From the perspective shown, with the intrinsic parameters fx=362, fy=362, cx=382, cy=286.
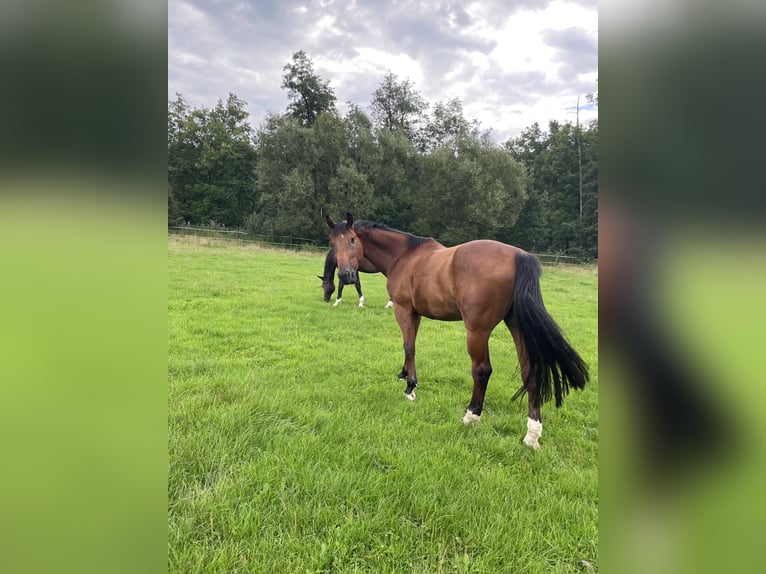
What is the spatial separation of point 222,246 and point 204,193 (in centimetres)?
1685

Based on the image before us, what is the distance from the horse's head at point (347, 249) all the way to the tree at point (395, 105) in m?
32.0

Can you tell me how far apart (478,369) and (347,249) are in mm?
2351

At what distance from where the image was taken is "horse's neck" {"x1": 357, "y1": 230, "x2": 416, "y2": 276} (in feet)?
16.1

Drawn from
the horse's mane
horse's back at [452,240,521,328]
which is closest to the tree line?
the horse's mane

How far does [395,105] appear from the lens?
114ft

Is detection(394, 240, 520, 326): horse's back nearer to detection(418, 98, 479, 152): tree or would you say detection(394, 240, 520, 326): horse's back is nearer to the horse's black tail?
the horse's black tail

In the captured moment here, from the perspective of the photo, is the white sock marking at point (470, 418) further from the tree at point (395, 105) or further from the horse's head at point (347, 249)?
the tree at point (395, 105)

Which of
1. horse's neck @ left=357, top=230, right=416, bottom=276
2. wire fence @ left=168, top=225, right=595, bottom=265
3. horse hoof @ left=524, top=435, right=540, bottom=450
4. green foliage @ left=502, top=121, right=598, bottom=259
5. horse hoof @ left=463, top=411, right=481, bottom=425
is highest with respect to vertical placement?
green foliage @ left=502, top=121, right=598, bottom=259

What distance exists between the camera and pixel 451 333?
7.77m

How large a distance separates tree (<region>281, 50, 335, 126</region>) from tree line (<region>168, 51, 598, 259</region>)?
0.09 m

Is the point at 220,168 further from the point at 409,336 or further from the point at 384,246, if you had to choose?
the point at 409,336

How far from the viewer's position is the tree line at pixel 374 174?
2838 centimetres
